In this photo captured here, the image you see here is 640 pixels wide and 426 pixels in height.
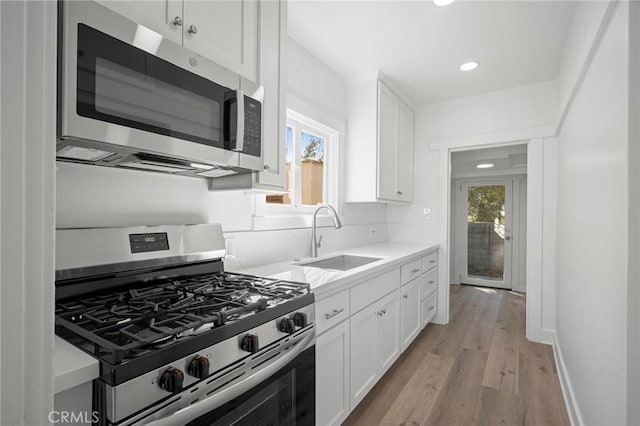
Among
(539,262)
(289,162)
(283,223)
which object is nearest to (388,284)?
(283,223)

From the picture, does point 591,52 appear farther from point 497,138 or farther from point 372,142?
point 497,138

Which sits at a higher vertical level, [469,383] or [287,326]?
[287,326]

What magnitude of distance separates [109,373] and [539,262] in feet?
11.2

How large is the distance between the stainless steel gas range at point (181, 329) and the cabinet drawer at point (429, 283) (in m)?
1.98

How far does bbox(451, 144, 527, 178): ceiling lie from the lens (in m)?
4.09

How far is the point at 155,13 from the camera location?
1.07 meters

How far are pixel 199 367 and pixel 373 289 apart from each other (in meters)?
1.32

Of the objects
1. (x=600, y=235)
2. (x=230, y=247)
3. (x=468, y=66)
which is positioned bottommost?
(x=230, y=247)

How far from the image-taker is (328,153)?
288cm

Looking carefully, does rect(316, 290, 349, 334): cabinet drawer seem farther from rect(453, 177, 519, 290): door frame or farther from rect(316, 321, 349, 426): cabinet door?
rect(453, 177, 519, 290): door frame

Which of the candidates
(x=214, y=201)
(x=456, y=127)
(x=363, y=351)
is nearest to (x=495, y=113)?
(x=456, y=127)

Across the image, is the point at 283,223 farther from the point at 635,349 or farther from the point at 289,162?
the point at 635,349

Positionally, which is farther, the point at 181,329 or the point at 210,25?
the point at 210,25

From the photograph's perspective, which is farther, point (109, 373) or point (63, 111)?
point (63, 111)
